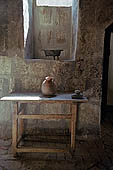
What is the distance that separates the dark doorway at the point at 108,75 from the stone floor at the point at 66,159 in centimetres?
158

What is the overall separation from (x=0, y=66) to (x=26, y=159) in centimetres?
143

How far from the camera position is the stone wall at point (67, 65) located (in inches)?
114

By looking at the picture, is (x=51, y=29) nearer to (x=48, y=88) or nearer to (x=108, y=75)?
(x=48, y=88)

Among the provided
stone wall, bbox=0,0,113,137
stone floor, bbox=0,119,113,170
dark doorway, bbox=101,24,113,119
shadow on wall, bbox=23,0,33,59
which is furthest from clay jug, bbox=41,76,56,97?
dark doorway, bbox=101,24,113,119

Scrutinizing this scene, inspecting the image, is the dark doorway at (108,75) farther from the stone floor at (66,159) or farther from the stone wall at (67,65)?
the stone floor at (66,159)

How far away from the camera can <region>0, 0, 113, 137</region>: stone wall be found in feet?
9.53

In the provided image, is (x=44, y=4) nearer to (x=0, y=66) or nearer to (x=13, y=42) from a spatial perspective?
(x=13, y=42)

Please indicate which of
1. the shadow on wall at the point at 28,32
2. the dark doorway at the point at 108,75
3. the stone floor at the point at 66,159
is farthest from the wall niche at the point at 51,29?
the stone floor at the point at 66,159

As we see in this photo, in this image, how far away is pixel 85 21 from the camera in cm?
292

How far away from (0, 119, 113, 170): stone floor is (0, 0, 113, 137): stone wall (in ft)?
1.09

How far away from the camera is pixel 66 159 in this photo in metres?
2.54

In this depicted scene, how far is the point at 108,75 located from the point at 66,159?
255cm

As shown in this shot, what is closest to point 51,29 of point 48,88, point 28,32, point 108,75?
point 28,32

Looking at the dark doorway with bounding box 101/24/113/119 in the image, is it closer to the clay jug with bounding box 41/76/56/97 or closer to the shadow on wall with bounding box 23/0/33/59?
the shadow on wall with bounding box 23/0/33/59
